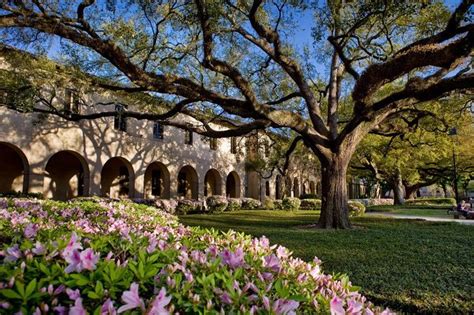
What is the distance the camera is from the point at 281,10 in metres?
10.7

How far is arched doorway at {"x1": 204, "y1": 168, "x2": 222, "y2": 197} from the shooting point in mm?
28177

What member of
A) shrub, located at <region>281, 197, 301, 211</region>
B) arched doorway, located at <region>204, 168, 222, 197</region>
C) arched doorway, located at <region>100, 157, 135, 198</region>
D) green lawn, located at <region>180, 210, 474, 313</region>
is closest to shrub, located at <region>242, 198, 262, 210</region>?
shrub, located at <region>281, 197, 301, 211</region>

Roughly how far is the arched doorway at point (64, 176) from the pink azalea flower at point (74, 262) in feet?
62.7

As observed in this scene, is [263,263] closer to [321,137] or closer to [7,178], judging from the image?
[321,137]

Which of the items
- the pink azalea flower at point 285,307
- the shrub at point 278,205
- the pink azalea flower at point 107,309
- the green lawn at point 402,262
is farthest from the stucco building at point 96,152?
the pink azalea flower at point 285,307

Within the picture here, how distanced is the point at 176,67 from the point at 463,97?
11860 millimetres

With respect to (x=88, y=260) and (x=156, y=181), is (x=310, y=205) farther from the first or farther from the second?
(x=88, y=260)

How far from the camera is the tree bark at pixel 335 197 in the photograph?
11.4 m

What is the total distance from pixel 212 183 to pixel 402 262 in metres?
24.3

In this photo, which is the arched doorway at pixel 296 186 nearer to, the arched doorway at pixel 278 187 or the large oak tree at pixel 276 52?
the arched doorway at pixel 278 187

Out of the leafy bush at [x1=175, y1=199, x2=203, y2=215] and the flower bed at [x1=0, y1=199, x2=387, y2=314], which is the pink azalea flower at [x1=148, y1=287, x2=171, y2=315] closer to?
the flower bed at [x1=0, y1=199, x2=387, y2=314]

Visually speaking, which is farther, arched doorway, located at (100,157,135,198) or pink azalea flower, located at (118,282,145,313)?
arched doorway, located at (100,157,135,198)

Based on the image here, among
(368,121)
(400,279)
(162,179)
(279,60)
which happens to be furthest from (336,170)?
(162,179)

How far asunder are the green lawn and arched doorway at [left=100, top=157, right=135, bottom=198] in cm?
1441
